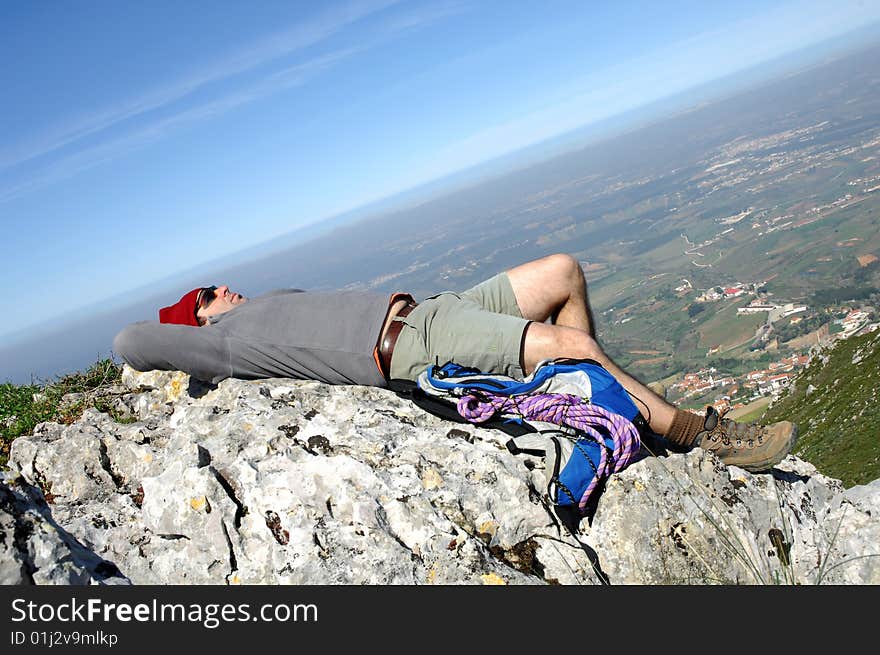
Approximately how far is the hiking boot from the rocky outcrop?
123mm

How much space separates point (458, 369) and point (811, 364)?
119 ft

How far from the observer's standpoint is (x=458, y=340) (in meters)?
5.09

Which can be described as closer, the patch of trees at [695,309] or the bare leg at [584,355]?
the bare leg at [584,355]

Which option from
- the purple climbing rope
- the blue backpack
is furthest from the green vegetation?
the purple climbing rope

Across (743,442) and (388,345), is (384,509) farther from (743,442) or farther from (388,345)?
(743,442)

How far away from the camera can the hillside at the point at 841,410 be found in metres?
16.1

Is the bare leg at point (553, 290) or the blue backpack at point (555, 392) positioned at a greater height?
the bare leg at point (553, 290)

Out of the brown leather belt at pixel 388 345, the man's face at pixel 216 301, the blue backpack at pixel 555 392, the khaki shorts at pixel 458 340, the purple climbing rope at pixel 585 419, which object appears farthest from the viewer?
the man's face at pixel 216 301

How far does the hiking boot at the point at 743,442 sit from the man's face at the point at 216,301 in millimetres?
4823

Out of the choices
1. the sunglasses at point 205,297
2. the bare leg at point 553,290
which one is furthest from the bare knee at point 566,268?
the sunglasses at point 205,297

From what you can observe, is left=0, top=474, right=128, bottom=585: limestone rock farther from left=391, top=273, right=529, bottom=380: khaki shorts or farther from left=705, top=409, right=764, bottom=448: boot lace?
left=705, top=409, right=764, bottom=448: boot lace

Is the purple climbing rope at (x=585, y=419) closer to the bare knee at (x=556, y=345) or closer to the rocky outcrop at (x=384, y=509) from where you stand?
the rocky outcrop at (x=384, y=509)

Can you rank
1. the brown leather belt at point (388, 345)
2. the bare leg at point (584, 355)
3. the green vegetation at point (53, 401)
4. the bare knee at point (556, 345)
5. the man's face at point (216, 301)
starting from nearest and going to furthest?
1. the bare leg at point (584, 355)
2. the bare knee at point (556, 345)
3. the brown leather belt at point (388, 345)
4. the green vegetation at point (53, 401)
5. the man's face at point (216, 301)

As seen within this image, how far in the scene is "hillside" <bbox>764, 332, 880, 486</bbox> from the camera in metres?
16.1
